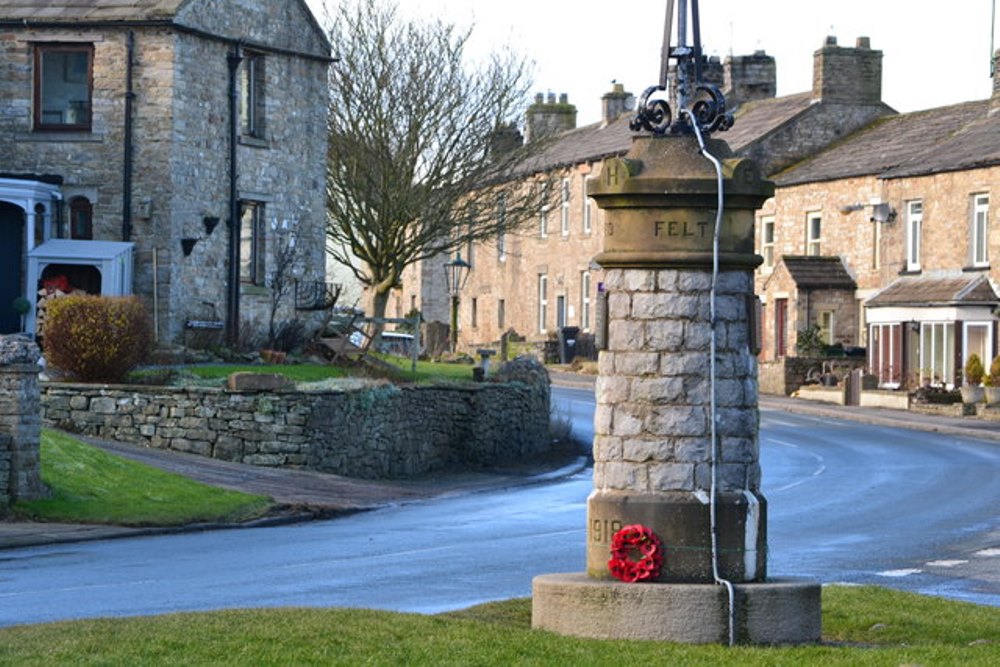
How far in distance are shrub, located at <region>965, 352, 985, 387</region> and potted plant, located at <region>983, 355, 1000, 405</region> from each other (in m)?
0.34

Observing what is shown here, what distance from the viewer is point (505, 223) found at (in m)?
54.9

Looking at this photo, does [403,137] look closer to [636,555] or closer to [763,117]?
[763,117]

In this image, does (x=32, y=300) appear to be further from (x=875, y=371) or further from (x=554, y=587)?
(x=875, y=371)

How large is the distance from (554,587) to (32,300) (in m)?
23.5

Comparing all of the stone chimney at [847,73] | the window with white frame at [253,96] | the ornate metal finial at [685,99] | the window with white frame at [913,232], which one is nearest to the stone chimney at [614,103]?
the stone chimney at [847,73]

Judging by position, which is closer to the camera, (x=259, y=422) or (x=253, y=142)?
(x=259, y=422)

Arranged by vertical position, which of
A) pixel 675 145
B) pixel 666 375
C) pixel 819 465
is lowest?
pixel 819 465

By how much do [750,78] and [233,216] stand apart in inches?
1437

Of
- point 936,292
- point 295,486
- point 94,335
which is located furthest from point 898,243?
point 295,486

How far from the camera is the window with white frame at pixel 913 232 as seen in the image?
5347 cm

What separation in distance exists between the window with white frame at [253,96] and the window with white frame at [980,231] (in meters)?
21.6

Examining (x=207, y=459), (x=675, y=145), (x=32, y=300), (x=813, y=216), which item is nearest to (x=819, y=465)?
(x=207, y=459)

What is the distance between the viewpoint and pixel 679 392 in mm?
12625

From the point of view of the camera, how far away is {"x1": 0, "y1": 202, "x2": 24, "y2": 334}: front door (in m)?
34.4
